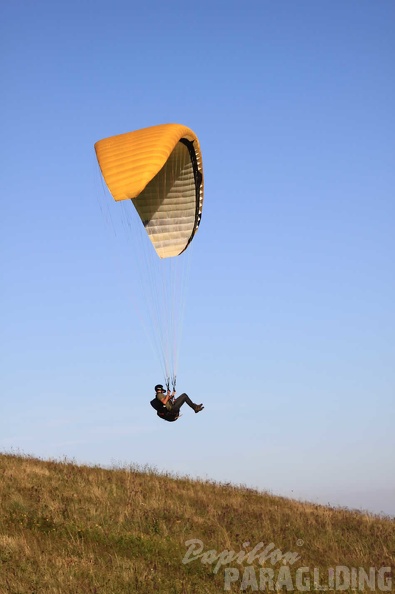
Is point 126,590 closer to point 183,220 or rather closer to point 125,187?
point 125,187

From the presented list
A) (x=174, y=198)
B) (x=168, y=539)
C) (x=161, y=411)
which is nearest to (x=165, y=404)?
(x=161, y=411)

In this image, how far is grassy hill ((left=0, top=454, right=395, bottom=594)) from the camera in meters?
13.4

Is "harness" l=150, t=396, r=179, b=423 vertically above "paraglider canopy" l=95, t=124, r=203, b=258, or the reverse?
"paraglider canopy" l=95, t=124, r=203, b=258

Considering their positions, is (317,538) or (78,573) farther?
(317,538)

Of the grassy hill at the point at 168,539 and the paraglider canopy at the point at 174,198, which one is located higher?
the paraglider canopy at the point at 174,198

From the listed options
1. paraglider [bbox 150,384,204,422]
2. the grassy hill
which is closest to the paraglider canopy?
paraglider [bbox 150,384,204,422]

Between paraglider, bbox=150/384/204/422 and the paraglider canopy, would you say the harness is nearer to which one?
paraglider, bbox=150/384/204/422

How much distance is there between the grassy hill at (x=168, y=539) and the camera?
44.0 feet

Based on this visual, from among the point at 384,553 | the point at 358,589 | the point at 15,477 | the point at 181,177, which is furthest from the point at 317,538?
the point at 181,177

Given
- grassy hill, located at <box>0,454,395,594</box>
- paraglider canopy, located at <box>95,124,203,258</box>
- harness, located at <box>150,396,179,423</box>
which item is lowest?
grassy hill, located at <box>0,454,395,594</box>

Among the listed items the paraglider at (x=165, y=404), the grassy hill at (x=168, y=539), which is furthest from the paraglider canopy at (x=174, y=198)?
the grassy hill at (x=168, y=539)

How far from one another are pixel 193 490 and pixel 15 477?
4.73m

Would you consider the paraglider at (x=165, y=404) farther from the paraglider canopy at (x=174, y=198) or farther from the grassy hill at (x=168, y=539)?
the paraglider canopy at (x=174, y=198)

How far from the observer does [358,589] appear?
13.5 metres
